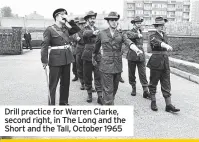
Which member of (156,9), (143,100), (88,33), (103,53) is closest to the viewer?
(103,53)

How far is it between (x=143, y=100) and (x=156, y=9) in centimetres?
10716

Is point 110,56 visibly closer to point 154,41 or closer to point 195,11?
point 154,41

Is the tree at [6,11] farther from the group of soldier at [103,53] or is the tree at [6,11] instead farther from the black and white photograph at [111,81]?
the group of soldier at [103,53]

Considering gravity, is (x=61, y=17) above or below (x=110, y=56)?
above

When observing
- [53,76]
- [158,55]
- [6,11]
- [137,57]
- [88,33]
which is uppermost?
[6,11]

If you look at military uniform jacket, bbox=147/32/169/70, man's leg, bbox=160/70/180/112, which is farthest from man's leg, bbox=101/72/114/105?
man's leg, bbox=160/70/180/112

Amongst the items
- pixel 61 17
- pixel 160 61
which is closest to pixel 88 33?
pixel 61 17

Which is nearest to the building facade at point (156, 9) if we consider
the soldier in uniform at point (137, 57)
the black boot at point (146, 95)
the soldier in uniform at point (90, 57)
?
the soldier in uniform at point (137, 57)

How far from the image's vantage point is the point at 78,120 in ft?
16.0

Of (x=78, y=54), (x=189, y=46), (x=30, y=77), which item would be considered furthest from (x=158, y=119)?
(x=189, y=46)

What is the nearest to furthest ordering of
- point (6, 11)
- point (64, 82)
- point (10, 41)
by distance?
1. point (64, 82)
2. point (10, 41)
3. point (6, 11)

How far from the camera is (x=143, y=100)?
7.87 m

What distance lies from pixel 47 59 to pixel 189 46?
18896 mm

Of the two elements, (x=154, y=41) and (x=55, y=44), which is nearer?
(x=55, y=44)
